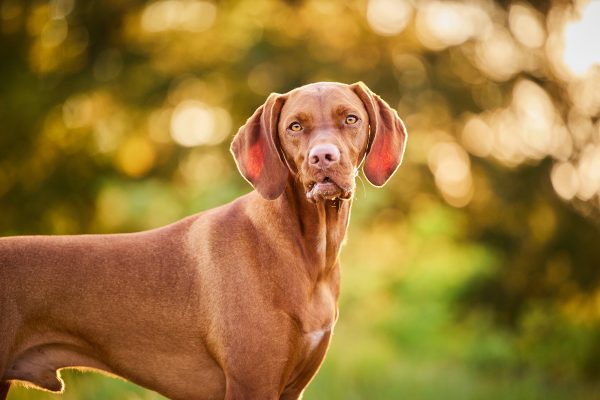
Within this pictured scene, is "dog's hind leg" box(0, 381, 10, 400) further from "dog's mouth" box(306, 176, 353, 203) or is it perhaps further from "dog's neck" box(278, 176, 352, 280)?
"dog's mouth" box(306, 176, 353, 203)

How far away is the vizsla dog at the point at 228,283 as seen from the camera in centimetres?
415

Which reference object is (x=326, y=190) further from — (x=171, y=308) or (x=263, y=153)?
(x=171, y=308)

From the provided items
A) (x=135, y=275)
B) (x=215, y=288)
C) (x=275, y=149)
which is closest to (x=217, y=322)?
(x=215, y=288)

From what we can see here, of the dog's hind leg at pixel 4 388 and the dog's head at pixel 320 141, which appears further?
the dog's hind leg at pixel 4 388

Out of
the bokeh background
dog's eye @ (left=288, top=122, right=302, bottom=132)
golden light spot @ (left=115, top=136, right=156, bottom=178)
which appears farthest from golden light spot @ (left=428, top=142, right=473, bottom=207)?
dog's eye @ (left=288, top=122, right=302, bottom=132)

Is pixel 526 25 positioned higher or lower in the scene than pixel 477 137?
higher

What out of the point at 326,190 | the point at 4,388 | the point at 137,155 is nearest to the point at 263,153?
the point at 326,190

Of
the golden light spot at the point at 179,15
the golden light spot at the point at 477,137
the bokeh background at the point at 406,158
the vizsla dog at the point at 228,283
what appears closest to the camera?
the vizsla dog at the point at 228,283

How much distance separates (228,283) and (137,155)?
12480 mm

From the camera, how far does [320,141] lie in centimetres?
410

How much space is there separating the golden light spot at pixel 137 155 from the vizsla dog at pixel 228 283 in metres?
10.5

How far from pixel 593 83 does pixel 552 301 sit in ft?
12.7

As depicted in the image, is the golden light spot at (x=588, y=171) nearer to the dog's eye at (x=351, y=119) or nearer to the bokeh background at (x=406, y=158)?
the bokeh background at (x=406, y=158)

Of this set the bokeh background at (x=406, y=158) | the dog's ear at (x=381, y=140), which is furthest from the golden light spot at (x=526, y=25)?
the dog's ear at (x=381, y=140)
